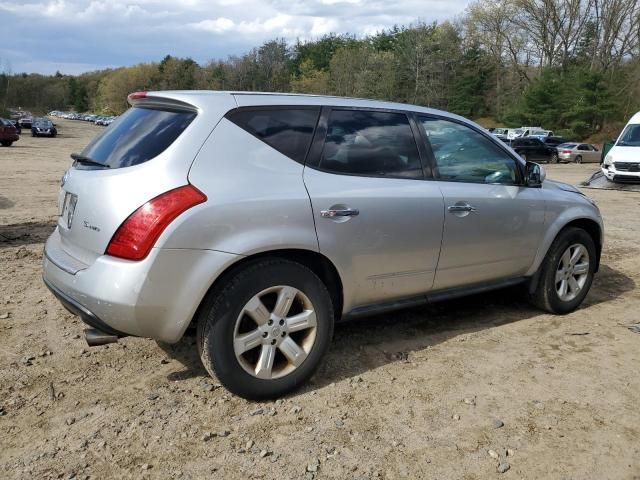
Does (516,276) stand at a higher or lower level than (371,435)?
higher

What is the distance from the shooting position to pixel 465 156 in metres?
4.19

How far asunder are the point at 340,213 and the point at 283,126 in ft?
2.00

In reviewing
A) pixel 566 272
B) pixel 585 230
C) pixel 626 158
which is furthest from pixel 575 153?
pixel 566 272

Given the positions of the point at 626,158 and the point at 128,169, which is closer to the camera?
the point at 128,169

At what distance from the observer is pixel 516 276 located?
4.58 m

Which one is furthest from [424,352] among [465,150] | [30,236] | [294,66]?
[294,66]

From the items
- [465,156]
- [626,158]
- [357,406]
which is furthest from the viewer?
[626,158]

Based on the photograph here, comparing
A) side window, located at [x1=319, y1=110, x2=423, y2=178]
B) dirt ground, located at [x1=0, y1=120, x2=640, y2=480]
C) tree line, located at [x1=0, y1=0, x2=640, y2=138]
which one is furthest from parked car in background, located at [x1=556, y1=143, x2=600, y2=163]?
side window, located at [x1=319, y1=110, x2=423, y2=178]

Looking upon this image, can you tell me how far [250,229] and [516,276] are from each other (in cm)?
252

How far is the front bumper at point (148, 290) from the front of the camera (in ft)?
9.32

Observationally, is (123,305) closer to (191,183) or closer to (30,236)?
(191,183)

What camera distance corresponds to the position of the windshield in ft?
52.4

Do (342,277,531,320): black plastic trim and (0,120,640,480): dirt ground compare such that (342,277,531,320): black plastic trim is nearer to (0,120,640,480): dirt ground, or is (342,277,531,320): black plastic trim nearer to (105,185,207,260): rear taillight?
(0,120,640,480): dirt ground

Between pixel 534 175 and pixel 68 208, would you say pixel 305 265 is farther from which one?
pixel 534 175
